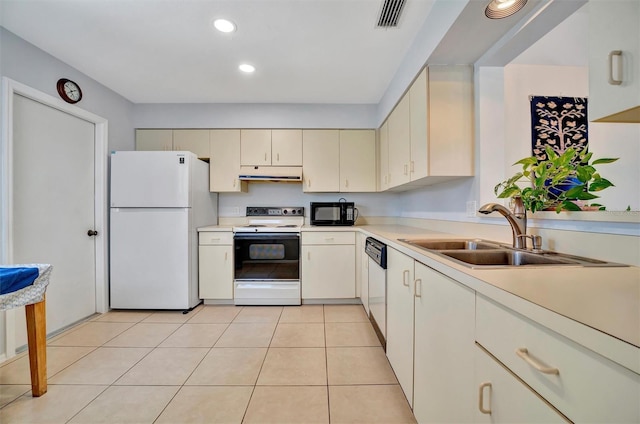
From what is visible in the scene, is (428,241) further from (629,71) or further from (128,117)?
(128,117)

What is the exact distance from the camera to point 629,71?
67 cm

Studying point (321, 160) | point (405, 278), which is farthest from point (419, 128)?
point (321, 160)

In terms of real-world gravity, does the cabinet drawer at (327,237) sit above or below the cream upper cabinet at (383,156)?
below

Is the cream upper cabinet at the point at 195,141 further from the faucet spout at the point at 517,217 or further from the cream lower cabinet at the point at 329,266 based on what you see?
the faucet spout at the point at 517,217

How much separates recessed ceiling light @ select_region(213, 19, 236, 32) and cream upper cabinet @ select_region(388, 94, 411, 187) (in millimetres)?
1482

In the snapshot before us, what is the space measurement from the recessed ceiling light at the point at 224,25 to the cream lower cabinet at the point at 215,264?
6.29 ft

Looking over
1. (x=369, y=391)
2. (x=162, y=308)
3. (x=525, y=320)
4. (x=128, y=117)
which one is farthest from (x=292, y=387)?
(x=128, y=117)

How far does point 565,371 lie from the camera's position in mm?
477

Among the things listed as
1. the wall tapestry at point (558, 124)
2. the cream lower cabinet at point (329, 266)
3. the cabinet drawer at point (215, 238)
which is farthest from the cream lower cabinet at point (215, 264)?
the wall tapestry at point (558, 124)

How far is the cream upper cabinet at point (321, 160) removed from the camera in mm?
3088

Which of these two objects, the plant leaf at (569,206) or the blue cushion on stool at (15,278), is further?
the blue cushion on stool at (15,278)

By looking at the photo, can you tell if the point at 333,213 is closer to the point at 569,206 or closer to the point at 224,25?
the point at 224,25

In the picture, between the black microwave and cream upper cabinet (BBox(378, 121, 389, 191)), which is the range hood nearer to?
the black microwave

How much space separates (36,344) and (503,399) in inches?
91.4
